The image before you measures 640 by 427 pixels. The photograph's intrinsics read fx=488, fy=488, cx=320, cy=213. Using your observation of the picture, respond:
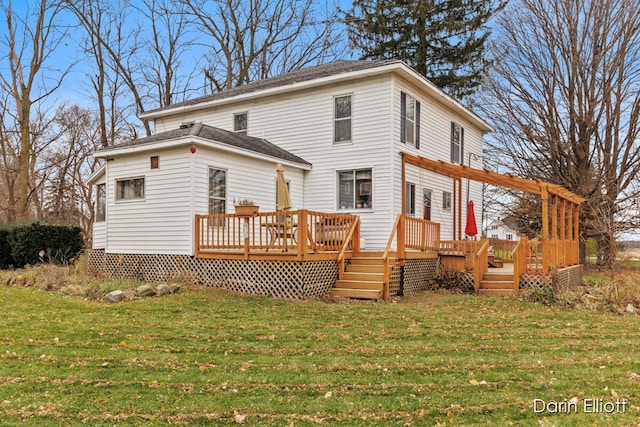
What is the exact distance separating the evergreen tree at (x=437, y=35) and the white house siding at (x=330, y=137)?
13.1 m

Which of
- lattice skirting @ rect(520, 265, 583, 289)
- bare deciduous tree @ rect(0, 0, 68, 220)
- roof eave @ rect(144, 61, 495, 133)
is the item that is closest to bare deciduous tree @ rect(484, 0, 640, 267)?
roof eave @ rect(144, 61, 495, 133)

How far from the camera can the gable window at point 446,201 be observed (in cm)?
1662

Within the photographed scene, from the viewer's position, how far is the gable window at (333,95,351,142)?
556 inches

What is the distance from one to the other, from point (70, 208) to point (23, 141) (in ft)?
24.0

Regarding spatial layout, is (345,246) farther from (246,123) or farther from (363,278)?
(246,123)

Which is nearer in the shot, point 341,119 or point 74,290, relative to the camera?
point 74,290

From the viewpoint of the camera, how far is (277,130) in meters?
15.4

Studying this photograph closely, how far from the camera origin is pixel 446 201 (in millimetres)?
16844

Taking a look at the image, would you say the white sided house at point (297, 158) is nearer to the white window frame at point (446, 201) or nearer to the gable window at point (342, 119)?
the gable window at point (342, 119)

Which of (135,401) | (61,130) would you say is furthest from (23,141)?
(135,401)

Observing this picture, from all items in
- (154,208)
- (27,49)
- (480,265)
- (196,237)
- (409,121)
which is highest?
(27,49)

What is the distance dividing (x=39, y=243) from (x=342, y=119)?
11.1 metres

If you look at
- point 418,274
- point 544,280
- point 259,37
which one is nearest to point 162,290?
point 418,274

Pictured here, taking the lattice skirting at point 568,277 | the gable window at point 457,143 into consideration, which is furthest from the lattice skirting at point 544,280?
the gable window at point 457,143
